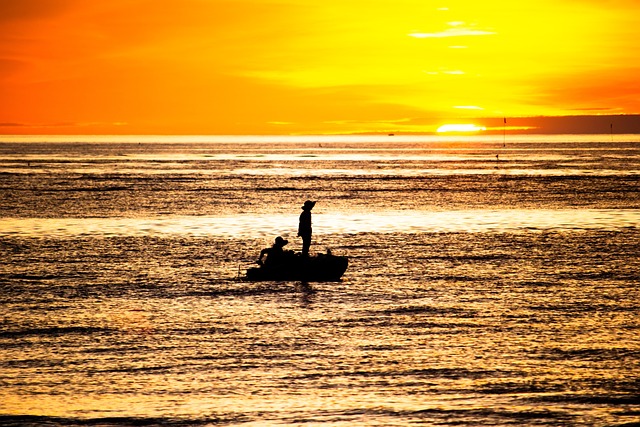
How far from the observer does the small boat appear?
35.2 m

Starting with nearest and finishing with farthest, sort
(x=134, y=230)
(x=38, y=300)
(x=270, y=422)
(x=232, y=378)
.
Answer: (x=270, y=422) → (x=232, y=378) → (x=38, y=300) → (x=134, y=230)

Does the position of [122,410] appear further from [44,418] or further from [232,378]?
[232,378]

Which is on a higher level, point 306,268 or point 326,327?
point 306,268

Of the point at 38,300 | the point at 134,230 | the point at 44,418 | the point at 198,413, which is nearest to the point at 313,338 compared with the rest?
the point at 198,413

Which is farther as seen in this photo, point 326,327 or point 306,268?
point 306,268

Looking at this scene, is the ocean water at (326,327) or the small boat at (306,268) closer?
the ocean water at (326,327)

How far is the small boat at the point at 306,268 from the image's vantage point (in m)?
35.2

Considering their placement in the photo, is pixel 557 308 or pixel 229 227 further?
pixel 229 227

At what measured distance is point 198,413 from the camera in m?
18.8

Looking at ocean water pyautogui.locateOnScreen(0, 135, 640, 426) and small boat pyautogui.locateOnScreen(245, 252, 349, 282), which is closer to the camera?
ocean water pyautogui.locateOnScreen(0, 135, 640, 426)

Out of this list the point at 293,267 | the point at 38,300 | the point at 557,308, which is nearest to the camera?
the point at 557,308

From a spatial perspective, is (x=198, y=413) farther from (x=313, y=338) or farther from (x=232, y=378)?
(x=313, y=338)

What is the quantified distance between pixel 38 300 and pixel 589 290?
763 inches

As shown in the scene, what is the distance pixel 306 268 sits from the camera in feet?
116
